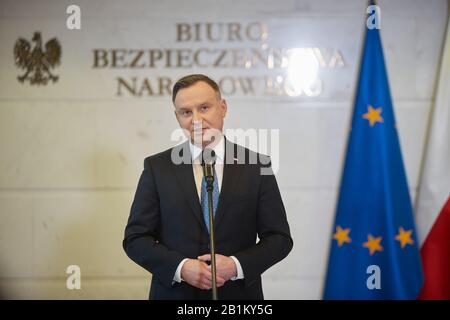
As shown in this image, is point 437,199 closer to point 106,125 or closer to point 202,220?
point 202,220

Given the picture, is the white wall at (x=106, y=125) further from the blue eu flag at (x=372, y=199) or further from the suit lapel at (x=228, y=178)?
the suit lapel at (x=228, y=178)

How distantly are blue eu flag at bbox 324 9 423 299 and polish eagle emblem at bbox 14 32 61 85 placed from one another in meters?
1.52

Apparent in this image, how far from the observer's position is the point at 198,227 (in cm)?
210

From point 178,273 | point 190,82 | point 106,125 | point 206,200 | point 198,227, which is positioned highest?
point 190,82

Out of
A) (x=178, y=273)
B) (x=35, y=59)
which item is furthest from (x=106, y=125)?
(x=178, y=273)

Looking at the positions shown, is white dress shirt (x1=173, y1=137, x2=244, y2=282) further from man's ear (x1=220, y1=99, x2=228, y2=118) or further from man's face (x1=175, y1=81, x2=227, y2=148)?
man's ear (x1=220, y1=99, x2=228, y2=118)

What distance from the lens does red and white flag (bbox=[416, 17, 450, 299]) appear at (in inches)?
97.3

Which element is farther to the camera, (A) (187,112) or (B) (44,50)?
(B) (44,50)

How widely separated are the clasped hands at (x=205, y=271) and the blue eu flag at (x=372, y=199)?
2.44 feet

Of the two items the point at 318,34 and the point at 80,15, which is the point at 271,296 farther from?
the point at 80,15

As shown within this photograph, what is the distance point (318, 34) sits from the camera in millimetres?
2496

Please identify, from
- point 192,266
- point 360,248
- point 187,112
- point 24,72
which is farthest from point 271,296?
point 24,72

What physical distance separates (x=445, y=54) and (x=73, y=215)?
78.3 inches

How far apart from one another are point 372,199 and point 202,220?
0.92 meters
